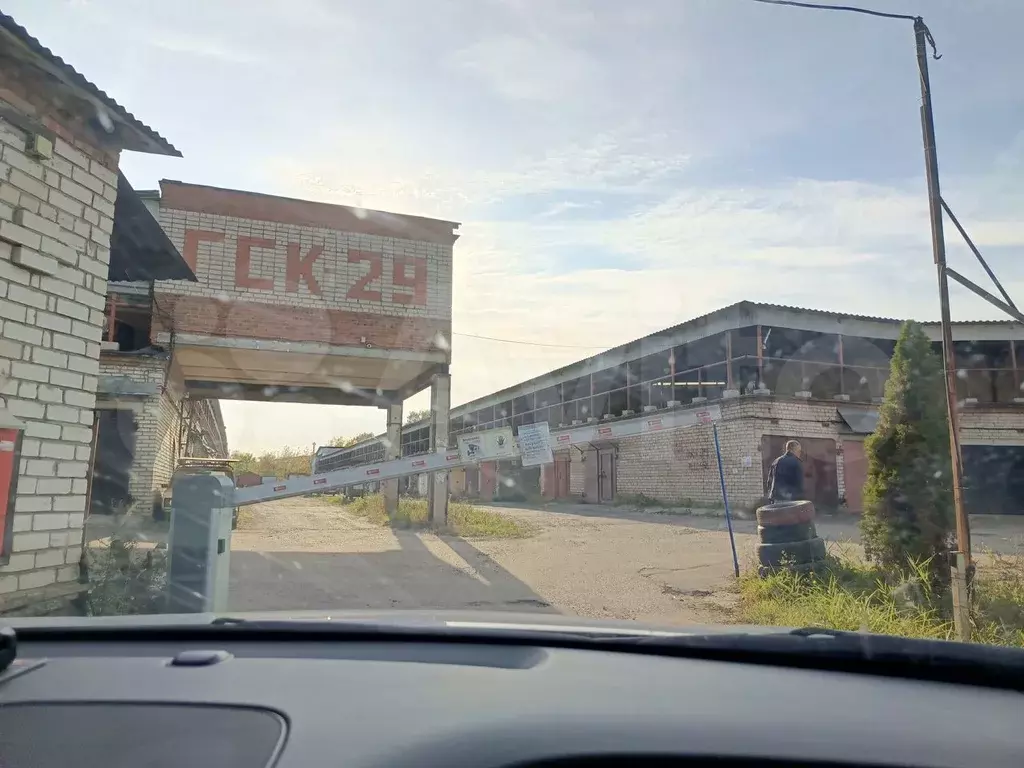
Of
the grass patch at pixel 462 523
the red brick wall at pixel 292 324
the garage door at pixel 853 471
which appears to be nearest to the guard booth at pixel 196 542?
the red brick wall at pixel 292 324

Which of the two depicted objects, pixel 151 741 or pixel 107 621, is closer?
pixel 151 741

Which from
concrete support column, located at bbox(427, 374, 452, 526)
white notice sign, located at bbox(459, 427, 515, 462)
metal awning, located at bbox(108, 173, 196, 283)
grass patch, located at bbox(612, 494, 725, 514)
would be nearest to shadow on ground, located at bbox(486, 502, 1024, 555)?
grass patch, located at bbox(612, 494, 725, 514)

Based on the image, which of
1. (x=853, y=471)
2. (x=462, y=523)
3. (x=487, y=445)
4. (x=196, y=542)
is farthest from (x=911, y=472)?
(x=853, y=471)

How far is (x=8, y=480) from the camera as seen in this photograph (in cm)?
527

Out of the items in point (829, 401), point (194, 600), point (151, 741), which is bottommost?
point (194, 600)

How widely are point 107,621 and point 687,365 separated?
19925 mm

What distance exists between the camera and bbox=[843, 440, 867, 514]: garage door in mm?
18172

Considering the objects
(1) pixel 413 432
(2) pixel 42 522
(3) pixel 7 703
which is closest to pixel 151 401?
(2) pixel 42 522

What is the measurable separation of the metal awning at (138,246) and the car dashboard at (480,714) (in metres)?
6.20

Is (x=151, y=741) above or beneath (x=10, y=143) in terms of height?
beneath

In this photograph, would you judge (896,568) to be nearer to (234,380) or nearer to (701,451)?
(701,451)

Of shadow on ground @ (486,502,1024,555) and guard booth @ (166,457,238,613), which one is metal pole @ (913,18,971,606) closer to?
guard booth @ (166,457,238,613)

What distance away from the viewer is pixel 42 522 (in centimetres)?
564

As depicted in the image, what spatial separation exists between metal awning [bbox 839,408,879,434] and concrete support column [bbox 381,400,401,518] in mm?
11115
